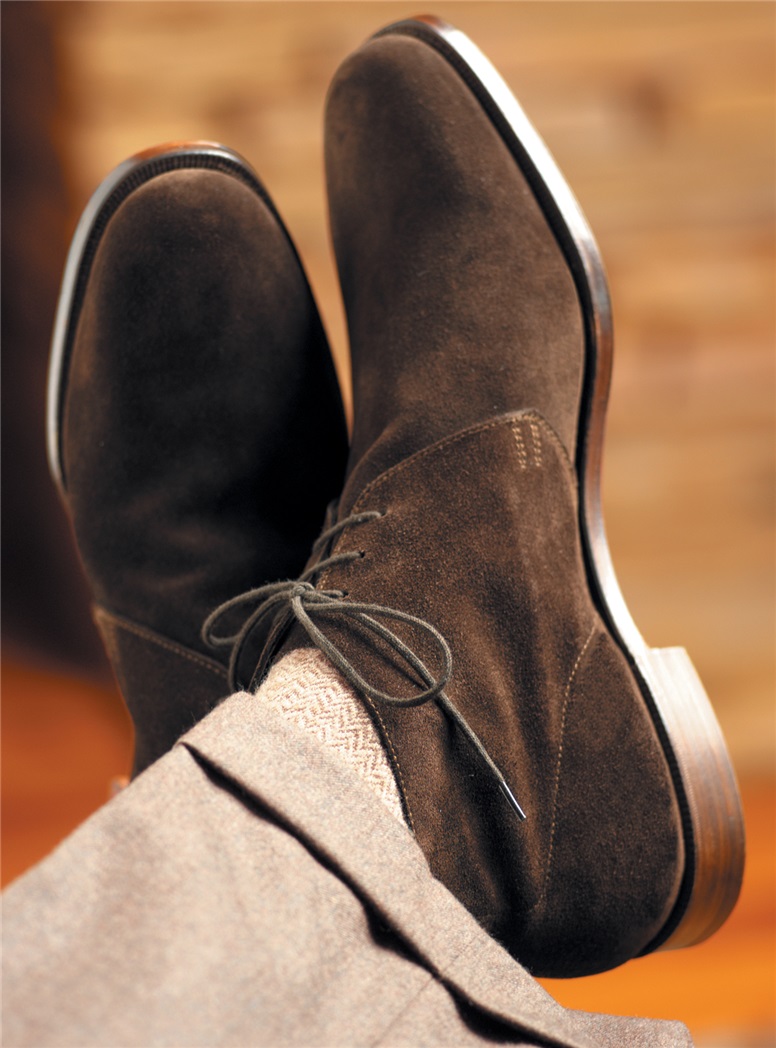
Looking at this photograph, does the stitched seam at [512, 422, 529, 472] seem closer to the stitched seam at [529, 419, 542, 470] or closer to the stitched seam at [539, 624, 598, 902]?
the stitched seam at [529, 419, 542, 470]

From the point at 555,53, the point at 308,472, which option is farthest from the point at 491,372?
the point at 555,53

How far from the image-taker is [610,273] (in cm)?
123

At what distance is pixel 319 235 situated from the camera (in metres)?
1.17

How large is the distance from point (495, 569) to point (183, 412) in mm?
286

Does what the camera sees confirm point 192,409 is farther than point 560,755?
Yes

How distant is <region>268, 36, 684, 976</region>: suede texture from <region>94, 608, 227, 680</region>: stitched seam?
0.44 feet

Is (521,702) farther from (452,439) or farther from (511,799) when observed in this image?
(452,439)

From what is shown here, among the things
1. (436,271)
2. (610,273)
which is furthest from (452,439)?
(610,273)

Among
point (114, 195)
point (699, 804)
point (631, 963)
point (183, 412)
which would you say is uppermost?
point (114, 195)

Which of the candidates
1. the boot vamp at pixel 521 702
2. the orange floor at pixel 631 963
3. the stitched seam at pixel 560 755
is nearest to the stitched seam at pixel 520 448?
the boot vamp at pixel 521 702

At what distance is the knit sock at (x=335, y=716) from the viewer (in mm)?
512

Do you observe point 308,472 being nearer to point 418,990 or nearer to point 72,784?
point 418,990

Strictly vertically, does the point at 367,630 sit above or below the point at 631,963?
above

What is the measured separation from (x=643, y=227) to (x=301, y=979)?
1.04 meters
